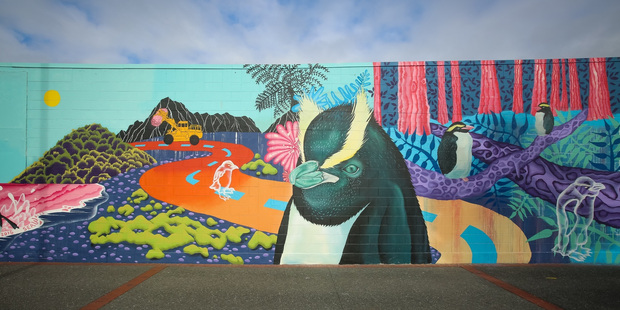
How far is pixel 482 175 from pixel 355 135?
2480 millimetres

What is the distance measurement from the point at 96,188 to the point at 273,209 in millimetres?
Result: 3312

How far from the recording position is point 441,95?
5.99 meters

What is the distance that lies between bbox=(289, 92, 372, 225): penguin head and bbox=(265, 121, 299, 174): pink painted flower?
0.37 ft

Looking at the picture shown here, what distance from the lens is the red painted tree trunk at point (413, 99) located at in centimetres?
595

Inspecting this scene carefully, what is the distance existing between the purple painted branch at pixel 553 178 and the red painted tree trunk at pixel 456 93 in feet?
1.28

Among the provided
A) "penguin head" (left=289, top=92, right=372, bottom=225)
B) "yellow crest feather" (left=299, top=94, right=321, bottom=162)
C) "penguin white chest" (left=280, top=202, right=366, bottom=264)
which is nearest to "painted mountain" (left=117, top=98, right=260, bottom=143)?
"yellow crest feather" (left=299, top=94, right=321, bottom=162)

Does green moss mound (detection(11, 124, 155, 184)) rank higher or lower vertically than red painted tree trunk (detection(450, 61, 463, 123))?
lower

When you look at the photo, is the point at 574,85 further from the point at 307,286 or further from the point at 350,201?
the point at 307,286

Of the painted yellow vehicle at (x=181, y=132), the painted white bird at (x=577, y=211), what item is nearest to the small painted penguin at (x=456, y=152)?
the painted white bird at (x=577, y=211)

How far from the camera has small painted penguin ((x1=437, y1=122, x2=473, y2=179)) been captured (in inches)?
233

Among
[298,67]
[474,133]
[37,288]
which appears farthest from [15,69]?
[474,133]

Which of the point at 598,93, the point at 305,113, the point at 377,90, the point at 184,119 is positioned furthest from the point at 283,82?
the point at 598,93

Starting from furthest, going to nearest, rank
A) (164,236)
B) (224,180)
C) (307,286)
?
(224,180) < (164,236) < (307,286)

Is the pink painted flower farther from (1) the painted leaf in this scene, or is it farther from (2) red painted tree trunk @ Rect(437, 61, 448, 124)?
(1) the painted leaf
